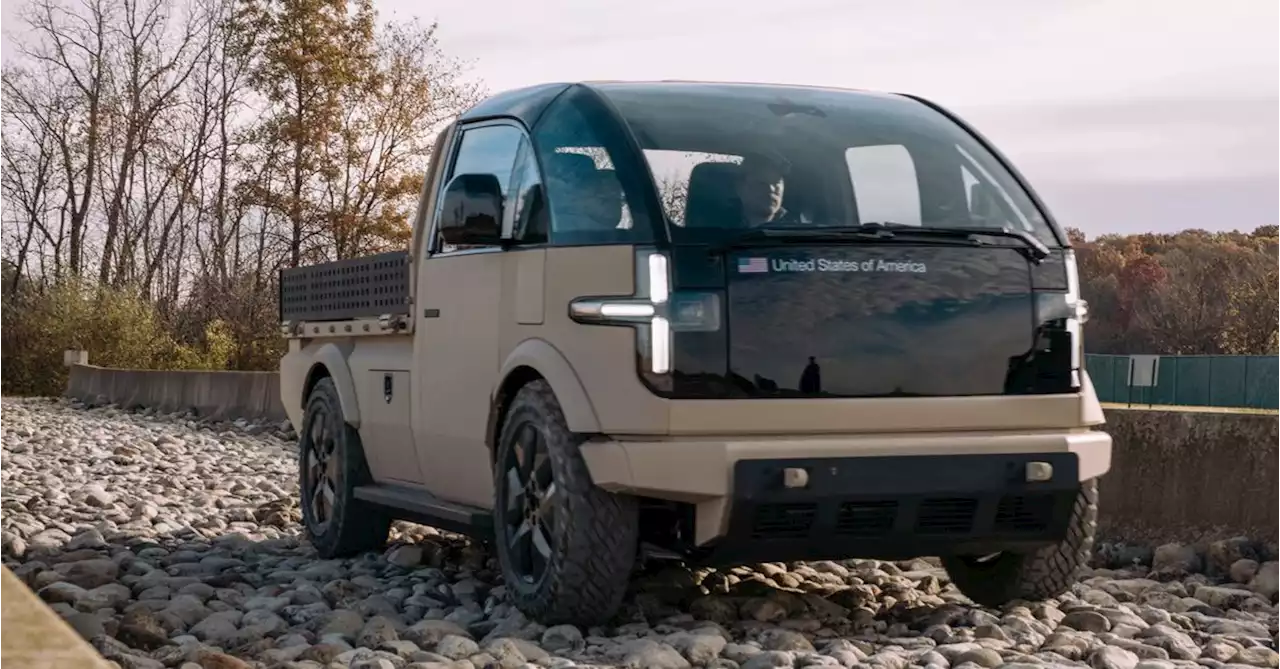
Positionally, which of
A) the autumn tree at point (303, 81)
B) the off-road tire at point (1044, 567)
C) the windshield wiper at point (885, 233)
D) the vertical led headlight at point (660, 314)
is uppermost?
the autumn tree at point (303, 81)

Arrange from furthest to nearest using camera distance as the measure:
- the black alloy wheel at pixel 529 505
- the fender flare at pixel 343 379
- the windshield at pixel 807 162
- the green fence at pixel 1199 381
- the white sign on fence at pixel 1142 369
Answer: the green fence at pixel 1199 381, the white sign on fence at pixel 1142 369, the fender flare at pixel 343 379, the black alloy wheel at pixel 529 505, the windshield at pixel 807 162

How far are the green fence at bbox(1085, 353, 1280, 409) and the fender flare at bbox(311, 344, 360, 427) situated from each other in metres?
39.7

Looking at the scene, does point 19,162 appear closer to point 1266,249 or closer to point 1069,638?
point 1069,638

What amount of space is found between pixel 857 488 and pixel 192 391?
19790 millimetres

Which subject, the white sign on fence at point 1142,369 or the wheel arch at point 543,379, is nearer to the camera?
the wheel arch at point 543,379

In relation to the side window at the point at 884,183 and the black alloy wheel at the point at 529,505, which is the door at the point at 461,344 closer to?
the black alloy wheel at the point at 529,505

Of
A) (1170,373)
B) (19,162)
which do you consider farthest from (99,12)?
(1170,373)

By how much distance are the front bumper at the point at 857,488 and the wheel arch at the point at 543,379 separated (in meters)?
0.10

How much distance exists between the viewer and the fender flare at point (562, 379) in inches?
226

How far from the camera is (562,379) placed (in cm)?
586

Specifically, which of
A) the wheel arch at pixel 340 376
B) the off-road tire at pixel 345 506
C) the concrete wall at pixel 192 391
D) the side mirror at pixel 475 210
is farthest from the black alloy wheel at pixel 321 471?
the concrete wall at pixel 192 391

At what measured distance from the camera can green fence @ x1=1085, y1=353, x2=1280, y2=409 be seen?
154 ft

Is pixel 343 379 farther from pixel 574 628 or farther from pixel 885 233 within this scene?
pixel 885 233

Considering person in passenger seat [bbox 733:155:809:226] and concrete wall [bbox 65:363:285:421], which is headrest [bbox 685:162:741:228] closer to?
person in passenger seat [bbox 733:155:809:226]
